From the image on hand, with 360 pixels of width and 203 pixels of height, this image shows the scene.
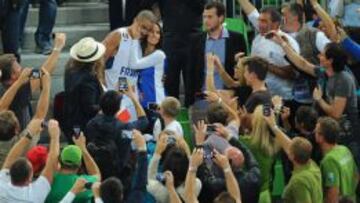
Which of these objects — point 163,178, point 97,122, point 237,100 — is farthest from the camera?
point 237,100

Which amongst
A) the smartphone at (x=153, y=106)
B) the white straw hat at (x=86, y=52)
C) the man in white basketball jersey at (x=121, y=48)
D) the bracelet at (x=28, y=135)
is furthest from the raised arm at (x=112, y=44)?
the bracelet at (x=28, y=135)

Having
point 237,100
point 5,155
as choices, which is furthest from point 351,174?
point 5,155

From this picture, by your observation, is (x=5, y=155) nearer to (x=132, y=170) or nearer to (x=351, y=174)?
(x=132, y=170)

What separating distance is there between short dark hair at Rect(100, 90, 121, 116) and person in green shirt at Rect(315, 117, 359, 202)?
71.5 inches

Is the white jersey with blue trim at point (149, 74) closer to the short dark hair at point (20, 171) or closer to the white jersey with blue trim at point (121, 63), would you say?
the white jersey with blue trim at point (121, 63)

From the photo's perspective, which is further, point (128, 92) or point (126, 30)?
point (126, 30)

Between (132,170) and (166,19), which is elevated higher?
(166,19)

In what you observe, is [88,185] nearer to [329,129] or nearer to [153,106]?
[329,129]

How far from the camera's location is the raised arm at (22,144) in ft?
33.9

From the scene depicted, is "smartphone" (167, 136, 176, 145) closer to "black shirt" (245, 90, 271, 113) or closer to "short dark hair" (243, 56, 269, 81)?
"black shirt" (245, 90, 271, 113)

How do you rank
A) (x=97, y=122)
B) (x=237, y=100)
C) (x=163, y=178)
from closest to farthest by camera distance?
(x=163, y=178) < (x=97, y=122) < (x=237, y=100)

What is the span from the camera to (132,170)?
11.4 metres

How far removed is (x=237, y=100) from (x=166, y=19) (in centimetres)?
133

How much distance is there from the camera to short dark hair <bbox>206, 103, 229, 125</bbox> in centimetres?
1131
